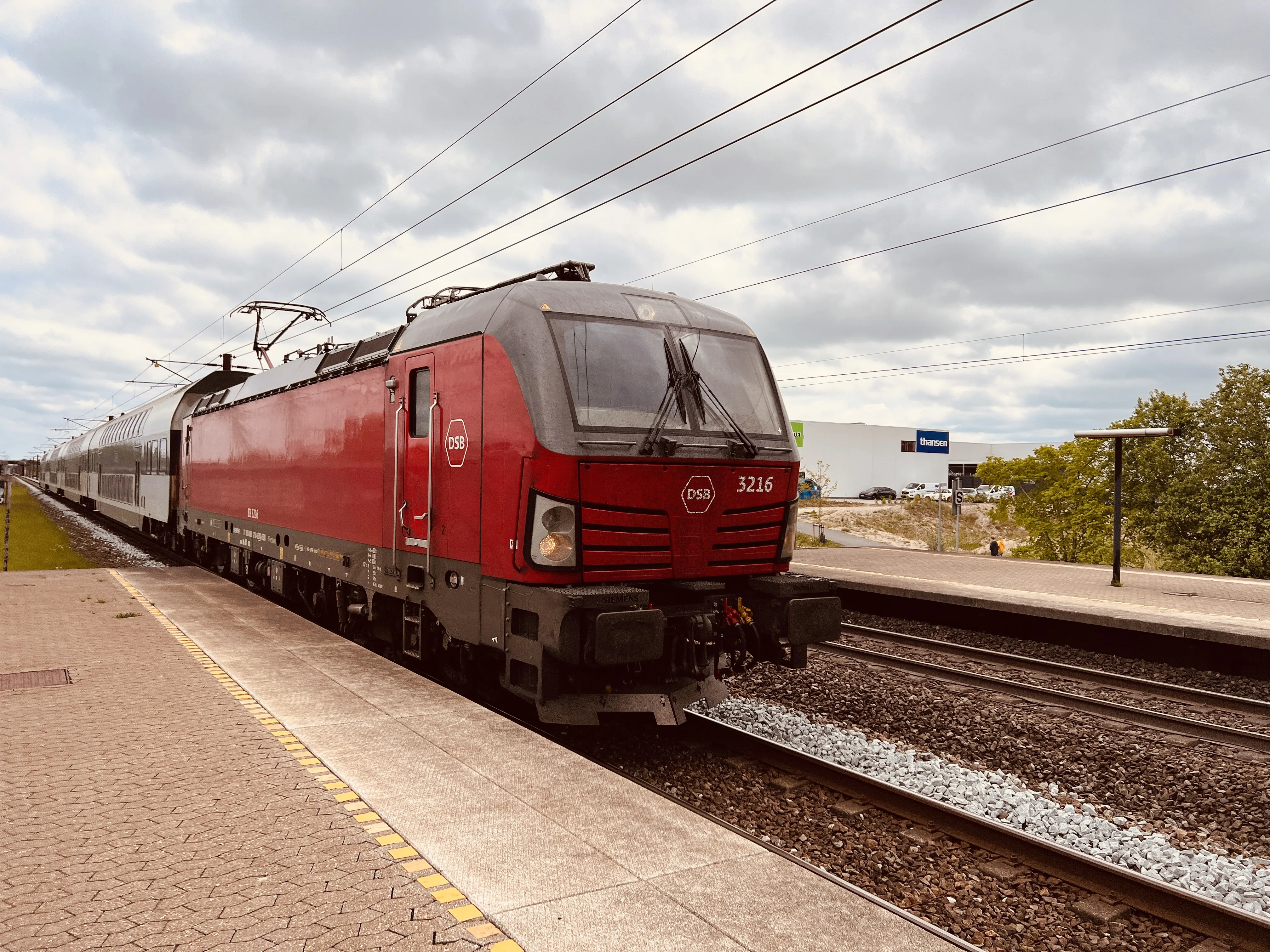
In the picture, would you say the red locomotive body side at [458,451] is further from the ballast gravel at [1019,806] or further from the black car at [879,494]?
the black car at [879,494]

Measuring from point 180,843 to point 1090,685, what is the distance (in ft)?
32.0

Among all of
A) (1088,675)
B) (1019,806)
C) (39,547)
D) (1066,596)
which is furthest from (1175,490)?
(39,547)

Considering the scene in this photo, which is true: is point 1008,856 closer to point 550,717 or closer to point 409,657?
point 550,717

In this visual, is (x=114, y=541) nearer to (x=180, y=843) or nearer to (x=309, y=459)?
(x=309, y=459)

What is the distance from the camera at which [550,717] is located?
641 cm

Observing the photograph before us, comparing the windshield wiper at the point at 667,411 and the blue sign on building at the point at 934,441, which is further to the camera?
the blue sign on building at the point at 934,441

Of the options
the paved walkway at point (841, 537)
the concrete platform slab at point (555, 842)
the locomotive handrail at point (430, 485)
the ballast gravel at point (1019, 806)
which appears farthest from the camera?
the paved walkway at point (841, 537)

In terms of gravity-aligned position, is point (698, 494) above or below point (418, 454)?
below

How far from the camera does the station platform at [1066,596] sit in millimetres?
11820

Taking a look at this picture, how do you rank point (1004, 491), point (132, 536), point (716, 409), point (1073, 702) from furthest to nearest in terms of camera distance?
point (1004, 491), point (132, 536), point (1073, 702), point (716, 409)

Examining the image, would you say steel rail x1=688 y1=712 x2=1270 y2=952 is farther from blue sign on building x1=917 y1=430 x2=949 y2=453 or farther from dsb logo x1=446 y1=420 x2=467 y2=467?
blue sign on building x1=917 y1=430 x2=949 y2=453

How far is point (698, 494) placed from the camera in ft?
22.2

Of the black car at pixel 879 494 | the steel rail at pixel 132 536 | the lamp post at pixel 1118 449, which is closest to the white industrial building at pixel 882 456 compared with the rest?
the black car at pixel 879 494

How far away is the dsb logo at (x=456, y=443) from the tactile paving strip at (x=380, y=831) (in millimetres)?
2395
